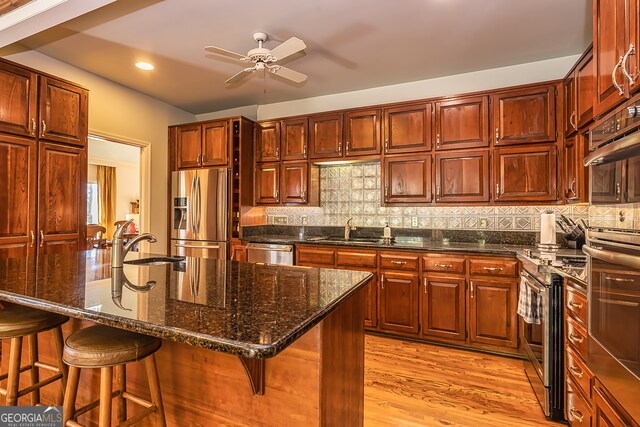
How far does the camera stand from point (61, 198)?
278cm

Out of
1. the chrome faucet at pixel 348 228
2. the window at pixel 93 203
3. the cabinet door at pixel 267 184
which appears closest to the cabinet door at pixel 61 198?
the cabinet door at pixel 267 184

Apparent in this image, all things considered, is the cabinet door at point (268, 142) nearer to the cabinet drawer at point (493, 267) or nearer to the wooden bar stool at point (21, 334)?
the cabinet drawer at point (493, 267)

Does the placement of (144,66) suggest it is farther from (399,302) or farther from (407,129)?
(399,302)

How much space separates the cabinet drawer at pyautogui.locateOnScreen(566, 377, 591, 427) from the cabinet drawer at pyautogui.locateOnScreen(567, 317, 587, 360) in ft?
0.68

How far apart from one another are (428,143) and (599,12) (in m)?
1.87

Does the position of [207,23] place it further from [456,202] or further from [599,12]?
[456,202]

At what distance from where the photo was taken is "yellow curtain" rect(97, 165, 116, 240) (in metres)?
7.60

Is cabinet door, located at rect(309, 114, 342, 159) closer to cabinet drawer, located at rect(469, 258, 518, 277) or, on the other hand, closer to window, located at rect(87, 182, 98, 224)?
cabinet drawer, located at rect(469, 258, 518, 277)

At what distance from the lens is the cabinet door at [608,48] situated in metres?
1.28

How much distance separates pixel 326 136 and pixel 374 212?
1.07 metres

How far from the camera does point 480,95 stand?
3.14 meters

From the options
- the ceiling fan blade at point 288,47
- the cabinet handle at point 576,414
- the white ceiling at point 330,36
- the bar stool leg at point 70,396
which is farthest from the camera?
the white ceiling at point 330,36

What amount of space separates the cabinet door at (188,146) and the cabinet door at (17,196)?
1.84 meters

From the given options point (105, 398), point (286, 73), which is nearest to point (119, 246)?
point (105, 398)
